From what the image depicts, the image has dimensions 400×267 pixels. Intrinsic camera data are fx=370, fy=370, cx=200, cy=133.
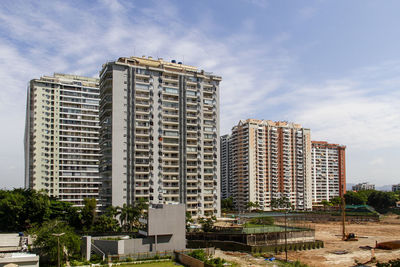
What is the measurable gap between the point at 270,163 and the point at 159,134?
285 ft

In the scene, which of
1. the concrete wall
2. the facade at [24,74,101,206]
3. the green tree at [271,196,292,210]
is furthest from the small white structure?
the green tree at [271,196,292,210]

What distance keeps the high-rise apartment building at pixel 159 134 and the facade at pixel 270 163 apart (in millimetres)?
62503

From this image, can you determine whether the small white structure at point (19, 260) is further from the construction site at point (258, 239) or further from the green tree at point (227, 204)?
the green tree at point (227, 204)

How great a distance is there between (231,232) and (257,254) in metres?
9.25

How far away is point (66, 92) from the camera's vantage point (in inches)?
5344

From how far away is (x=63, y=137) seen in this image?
135 m

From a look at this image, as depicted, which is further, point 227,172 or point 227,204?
point 227,172

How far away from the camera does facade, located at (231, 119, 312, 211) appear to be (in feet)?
581

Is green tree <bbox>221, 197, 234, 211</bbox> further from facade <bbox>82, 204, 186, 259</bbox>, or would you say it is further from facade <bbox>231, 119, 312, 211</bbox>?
facade <bbox>82, 204, 186, 259</bbox>

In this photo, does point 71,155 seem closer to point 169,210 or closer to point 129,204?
point 129,204

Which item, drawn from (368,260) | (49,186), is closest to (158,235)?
(368,260)

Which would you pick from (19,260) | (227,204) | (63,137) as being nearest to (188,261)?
(19,260)

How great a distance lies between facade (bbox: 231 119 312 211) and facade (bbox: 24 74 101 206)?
72542 millimetres

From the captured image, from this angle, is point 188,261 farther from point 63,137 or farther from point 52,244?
point 63,137
